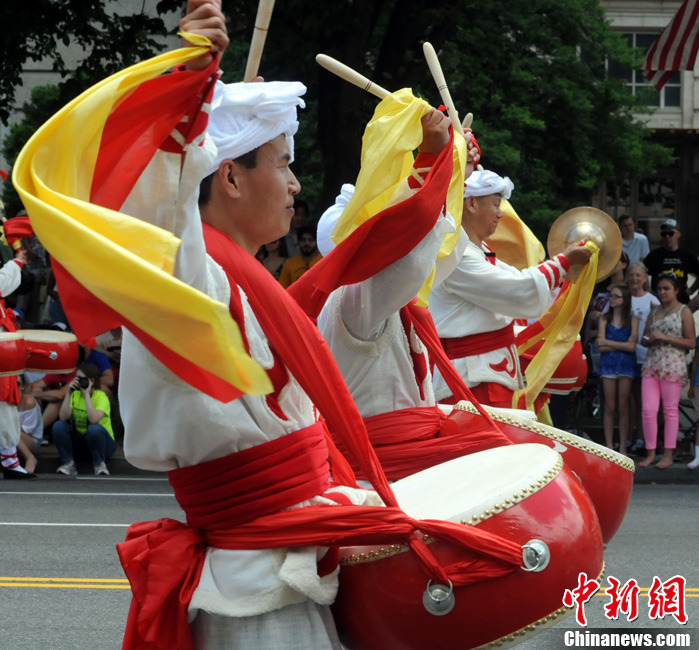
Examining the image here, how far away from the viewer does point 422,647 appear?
2605mm

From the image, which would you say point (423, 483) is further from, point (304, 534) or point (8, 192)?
point (8, 192)

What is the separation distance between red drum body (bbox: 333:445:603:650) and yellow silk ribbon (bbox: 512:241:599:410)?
3562mm

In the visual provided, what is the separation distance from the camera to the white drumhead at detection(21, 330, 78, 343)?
10.5m

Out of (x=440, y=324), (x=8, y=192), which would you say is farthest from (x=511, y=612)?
(x=8, y=192)

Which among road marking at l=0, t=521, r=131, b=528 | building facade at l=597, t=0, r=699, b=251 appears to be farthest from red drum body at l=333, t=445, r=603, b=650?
building facade at l=597, t=0, r=699, b=251

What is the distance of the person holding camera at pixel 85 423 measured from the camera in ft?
36.1

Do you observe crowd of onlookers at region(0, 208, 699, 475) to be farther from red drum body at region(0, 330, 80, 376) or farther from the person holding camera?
red drum body at region(0, 330, 80, 376)

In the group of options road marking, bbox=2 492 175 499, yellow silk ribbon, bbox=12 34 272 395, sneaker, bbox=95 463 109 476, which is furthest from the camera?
sneaker, bbox=95 463 109 476

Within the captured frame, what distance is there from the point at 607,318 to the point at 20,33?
6.07 meters

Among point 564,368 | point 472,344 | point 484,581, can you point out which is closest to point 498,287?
point 472,344

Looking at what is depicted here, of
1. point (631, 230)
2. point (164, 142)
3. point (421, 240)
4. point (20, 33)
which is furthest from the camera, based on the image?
point (631, 230)

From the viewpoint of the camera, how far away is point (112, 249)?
213 centimetres

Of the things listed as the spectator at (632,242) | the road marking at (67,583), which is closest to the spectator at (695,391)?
the spectator at (632,242)

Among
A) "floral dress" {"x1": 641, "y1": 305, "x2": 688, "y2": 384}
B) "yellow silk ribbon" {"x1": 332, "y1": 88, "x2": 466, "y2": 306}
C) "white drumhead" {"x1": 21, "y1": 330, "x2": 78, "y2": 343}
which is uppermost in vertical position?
"yellow silk ribbon" {"x1": 332, "y1": 88, "x2": 466, "y2": 306}
